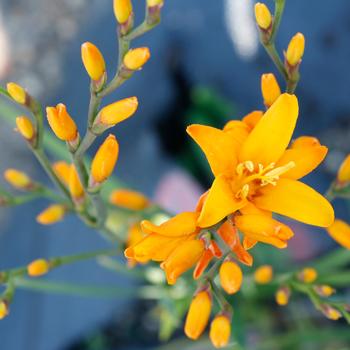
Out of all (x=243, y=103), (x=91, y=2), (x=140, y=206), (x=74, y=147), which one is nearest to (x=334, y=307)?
(x=140, y=206)

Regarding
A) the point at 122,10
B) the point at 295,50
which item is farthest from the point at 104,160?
the point at 295,50

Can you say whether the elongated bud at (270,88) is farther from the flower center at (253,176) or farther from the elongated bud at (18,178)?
the elongated bud at (18,178)

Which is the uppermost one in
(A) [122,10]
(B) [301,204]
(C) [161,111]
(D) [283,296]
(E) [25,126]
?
(A) [122,10]

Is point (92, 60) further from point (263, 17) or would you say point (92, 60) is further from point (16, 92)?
point (263, 17)

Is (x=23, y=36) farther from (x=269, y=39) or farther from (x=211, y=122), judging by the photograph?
(x=269, y=39)

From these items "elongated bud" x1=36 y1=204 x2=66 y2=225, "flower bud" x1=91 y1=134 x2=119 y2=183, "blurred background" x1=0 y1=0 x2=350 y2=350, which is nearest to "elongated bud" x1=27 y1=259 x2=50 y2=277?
"elongated bud" x1=36 y1=204 x2=66 y2=225

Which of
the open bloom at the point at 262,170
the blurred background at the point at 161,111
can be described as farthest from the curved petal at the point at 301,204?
the blurred background at the point at 161,111
